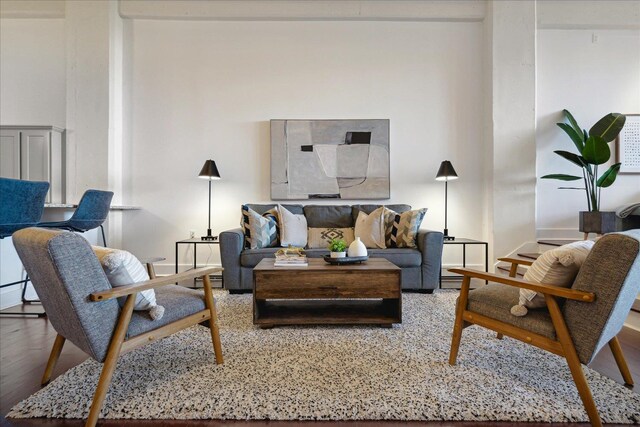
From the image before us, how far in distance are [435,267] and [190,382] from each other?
93.4 inches

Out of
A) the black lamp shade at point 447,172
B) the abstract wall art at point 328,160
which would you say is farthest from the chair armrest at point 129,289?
the black lamp shade at point 447,172

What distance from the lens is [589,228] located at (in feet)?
11.0

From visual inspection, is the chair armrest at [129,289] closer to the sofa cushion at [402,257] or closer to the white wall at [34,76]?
the sofa cushion at [402,257]

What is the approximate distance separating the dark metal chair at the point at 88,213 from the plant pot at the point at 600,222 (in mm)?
5124

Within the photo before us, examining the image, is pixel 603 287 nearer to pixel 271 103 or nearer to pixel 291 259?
pixel 291 259

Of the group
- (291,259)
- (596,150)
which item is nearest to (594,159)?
(596,150)

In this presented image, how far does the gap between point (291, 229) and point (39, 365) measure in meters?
2.18

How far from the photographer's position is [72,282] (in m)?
1.10

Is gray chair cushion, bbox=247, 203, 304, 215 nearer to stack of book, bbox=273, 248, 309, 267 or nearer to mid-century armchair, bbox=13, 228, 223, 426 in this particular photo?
stack of book, bbox=273, 248, 309, 267

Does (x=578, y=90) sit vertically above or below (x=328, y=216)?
above

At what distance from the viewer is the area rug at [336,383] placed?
1232 millimetres

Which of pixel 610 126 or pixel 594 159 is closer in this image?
pixel 594 159

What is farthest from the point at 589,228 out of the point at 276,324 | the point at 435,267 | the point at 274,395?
the point at 274,395

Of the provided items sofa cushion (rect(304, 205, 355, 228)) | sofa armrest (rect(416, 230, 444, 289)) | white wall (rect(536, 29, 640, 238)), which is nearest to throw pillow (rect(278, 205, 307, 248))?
sofa cushion (rect(304, 205, 355, 228))
